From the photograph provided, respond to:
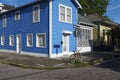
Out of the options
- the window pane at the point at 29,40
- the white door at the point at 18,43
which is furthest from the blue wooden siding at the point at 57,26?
the white door at the point at 18,43

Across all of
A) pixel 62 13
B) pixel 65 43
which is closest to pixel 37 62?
pixel 65 43

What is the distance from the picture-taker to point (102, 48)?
2936cm

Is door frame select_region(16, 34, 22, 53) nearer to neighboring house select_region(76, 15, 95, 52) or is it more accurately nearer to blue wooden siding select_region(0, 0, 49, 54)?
blue wooden siding select_region(0, 0, 49, 54)

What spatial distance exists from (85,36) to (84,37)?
348mm

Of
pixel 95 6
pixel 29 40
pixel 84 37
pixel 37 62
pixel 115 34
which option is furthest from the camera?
pixel 95 6

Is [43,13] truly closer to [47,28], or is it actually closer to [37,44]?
[47,28]

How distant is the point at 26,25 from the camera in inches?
896

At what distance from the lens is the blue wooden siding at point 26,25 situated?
20.1m

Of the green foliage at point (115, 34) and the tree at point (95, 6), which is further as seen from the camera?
the tree at point (95, 6)

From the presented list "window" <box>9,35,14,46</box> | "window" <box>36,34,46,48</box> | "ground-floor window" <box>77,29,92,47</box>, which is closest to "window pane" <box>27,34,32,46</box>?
"window" <box>36,34,46,48</box>

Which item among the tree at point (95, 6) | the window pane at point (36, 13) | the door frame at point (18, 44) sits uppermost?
the tree at point (95, 6)

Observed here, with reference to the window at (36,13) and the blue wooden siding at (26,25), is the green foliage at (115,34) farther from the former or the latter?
the window at (36,13)

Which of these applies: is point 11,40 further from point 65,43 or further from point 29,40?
point 65,43

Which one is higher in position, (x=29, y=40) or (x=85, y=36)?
(x=85, y=36)
